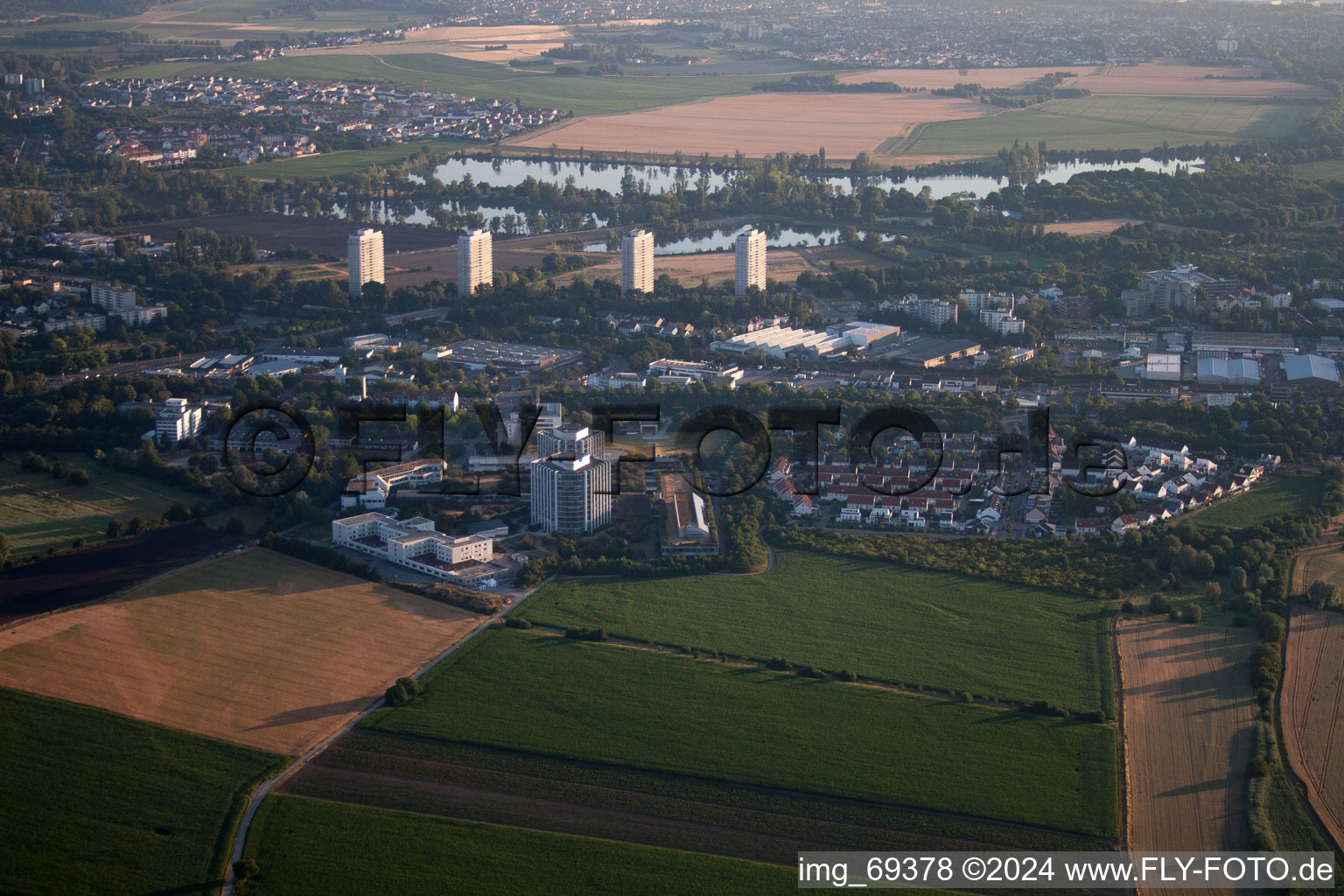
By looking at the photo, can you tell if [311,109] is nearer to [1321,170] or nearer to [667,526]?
[1321,170]

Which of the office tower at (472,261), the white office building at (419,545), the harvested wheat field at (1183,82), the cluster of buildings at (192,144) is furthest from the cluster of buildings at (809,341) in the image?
the harvested wheat field at (1183,82)

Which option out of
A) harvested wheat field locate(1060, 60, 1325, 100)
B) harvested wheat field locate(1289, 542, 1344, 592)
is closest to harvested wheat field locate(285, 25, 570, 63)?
harvested wheat field locate(1060, 60, 1325, 100)

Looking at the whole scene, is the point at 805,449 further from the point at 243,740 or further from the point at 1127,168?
the point at 1127,168

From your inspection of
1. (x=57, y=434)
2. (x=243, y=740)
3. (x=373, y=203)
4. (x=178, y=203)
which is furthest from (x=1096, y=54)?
(x=243, y=740)

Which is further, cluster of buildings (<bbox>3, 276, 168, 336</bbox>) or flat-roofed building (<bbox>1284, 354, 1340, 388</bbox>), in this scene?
cluster of buildings (<bbox>3, 276, 168, 336</bbox>)

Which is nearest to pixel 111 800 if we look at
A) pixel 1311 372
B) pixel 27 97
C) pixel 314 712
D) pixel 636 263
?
pixel 314 712

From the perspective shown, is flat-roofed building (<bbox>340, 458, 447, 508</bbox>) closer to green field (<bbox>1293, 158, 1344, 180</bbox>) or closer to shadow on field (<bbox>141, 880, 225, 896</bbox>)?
shadow on field (<bbox>141, 880, 225, 896</bbox>)
